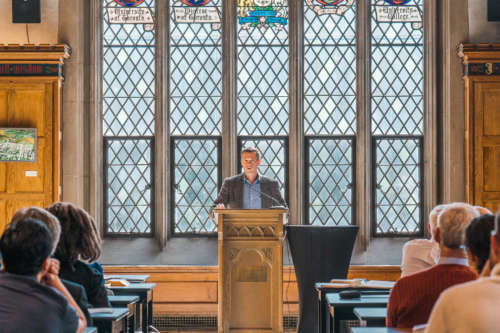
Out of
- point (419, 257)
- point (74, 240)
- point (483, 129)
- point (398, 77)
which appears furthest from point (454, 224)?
point (398, 77)

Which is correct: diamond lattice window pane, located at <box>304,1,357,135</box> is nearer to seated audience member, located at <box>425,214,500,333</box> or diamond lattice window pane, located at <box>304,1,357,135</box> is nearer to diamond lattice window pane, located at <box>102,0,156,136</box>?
diamond lattice window pane, located at <box>102,0,156,136</box>

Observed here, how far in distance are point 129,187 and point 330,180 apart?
2.29 m

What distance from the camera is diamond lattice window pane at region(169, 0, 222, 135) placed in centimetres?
731

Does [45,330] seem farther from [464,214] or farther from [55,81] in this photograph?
[55,81]

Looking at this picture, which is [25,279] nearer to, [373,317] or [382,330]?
[382,330]

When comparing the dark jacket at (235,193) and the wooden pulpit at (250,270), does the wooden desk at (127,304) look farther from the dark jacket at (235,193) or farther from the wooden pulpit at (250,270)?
the dark jacket at (235,193)

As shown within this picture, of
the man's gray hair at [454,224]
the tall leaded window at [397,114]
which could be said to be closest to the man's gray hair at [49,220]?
the man's gray hair at [454,224]

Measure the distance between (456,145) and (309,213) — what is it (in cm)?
175

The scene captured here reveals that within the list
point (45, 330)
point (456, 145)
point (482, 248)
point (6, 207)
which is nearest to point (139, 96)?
point (6, 207)

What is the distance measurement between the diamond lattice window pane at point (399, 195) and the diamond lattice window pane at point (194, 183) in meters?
1.86

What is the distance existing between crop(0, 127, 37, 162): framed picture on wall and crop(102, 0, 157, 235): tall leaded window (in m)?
0.86

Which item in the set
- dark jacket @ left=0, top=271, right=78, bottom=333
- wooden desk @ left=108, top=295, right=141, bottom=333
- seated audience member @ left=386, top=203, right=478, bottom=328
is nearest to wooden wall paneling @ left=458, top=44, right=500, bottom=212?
wooden desk @ left=108, top=295, right=141, bottom=333

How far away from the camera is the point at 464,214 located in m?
2.49

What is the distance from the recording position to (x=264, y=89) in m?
7.30
